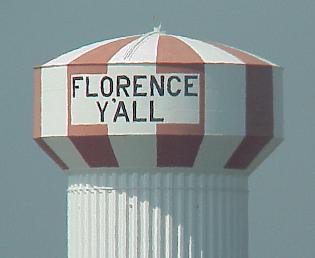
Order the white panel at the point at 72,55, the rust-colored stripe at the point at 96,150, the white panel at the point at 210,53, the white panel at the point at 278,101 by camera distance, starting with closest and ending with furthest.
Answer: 1. the rust-colored stripe at the point at 96,150
2. the white panel at the point at 210,53
3. the white panel at the point at 72,55
4. the white panel at the point at 278,101

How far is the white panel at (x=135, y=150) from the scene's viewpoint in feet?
165

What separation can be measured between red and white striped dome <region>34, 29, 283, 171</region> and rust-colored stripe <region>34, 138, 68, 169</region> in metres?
0.04

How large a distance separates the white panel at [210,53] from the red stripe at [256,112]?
0.67 ft

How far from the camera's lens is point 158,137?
50.2 m

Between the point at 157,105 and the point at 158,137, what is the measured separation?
0.51 meters

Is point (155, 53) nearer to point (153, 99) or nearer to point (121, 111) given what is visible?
point (153, 99)

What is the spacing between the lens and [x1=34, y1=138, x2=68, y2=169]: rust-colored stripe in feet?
168

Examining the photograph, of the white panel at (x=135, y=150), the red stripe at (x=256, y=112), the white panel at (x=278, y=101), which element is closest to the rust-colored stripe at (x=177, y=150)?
the white panel at (x=135, y=150)

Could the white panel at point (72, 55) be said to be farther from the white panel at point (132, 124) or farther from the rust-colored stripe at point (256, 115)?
the rust-colored stripe at point (256, 115)

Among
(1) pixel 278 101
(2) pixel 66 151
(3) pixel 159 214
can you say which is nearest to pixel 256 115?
(1) pixel 278 101

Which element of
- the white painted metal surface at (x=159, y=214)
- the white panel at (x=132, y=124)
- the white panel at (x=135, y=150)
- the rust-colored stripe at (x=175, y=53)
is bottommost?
the white painted metal surface at (x=159, y=214)

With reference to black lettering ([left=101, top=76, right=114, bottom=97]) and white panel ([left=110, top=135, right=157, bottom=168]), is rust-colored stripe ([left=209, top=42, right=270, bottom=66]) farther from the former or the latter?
black lettering ([left=101, top=76, right=114, bottom=97])

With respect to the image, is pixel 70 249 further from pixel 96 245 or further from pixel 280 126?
pixel 280 126

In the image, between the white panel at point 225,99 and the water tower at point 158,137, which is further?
the white panel at point 225,99
